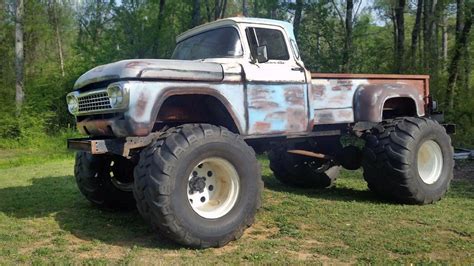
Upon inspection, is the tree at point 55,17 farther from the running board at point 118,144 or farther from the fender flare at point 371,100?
the running board at point 118,144

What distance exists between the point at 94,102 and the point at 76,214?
1.75 meters

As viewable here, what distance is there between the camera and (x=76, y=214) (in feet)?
20.0

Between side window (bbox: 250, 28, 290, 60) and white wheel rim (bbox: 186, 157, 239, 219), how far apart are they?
1.67 metres

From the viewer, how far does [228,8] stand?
39.2 metres

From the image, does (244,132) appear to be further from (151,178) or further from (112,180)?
(112,180)

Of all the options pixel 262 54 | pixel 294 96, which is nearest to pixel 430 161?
pixel 294 96

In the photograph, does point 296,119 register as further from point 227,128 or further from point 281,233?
point 281,233

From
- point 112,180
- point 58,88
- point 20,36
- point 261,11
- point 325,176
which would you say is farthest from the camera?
point 261,11

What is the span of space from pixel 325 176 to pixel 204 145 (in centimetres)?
379

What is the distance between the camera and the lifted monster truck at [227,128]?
15.1 feet

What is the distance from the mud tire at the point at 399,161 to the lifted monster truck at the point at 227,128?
0.02 m

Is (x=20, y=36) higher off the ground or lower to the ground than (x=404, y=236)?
higher

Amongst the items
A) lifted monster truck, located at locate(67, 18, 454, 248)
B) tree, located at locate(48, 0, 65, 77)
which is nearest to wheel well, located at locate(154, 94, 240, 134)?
lifted monster truck, located at locate(67, 18, 454, 248)

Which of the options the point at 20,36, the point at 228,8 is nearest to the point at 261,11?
the point at 228,8
